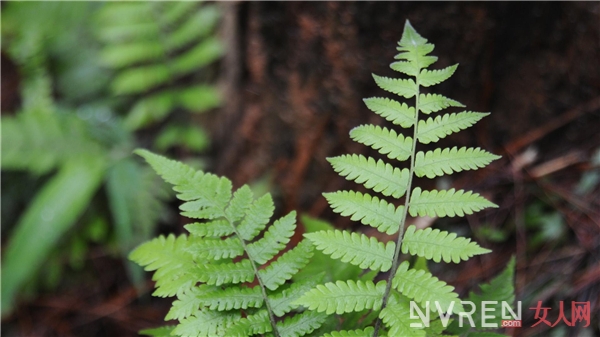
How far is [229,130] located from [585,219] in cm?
215

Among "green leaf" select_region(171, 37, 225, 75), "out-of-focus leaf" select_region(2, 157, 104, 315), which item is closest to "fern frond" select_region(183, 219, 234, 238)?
"out-of-focus leaf" select_region(2, 157, 104, 315)

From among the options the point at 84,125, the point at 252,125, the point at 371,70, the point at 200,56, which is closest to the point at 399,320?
the point at 371,70

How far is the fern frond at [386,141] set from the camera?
109 centimetres

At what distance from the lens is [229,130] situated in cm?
326

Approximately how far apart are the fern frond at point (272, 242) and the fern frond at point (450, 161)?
32 cm

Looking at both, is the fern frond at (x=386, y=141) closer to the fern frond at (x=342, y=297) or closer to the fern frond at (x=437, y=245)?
the fern frond at (x=437, y=245)

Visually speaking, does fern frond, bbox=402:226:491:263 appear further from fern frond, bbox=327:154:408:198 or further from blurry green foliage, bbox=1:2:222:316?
blurry green foliage, bbox=1:2:222:316

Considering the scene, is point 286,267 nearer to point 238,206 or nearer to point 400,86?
point 238,206

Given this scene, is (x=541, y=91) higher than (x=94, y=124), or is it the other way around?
(x=94, y=124)

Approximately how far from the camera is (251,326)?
1063 mm

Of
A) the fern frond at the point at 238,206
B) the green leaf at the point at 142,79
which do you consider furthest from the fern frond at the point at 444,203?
the green leaf at the point at 142,79

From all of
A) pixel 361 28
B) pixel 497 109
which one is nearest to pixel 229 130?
pixel 361 28

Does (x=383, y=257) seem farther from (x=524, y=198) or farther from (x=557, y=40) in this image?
(x=557, y=40)

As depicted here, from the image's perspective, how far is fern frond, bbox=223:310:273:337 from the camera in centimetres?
103
